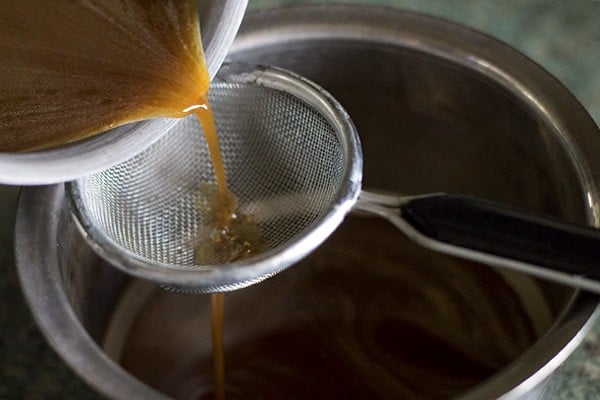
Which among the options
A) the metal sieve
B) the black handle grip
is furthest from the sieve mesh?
the black handle grip

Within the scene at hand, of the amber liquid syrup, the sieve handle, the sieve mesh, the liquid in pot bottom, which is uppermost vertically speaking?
the amber liquid syrup

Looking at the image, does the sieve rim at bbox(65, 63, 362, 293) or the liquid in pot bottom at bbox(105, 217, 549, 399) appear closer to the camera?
the sieve rim at bbox(65, 63, 362, 293)

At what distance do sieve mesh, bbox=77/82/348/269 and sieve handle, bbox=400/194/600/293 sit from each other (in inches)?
4.7

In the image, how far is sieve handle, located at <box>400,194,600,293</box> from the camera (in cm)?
70

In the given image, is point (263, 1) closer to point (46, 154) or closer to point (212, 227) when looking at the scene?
point (212, 227)

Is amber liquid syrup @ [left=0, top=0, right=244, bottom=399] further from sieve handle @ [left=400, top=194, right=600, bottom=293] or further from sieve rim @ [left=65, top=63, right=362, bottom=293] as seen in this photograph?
sieve handle @ [left=400, top=194, right=600, bottom=293]

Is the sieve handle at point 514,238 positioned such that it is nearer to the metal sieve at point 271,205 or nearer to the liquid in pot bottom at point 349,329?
the metal sieve at point 271,205

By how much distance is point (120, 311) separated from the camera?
0.99 metres

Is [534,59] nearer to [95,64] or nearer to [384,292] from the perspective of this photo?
[384,292]

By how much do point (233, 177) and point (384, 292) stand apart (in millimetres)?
235

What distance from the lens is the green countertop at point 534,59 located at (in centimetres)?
84

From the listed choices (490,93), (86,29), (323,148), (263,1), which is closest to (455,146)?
(490,93)

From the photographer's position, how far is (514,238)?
2.33ft

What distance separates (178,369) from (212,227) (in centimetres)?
18
